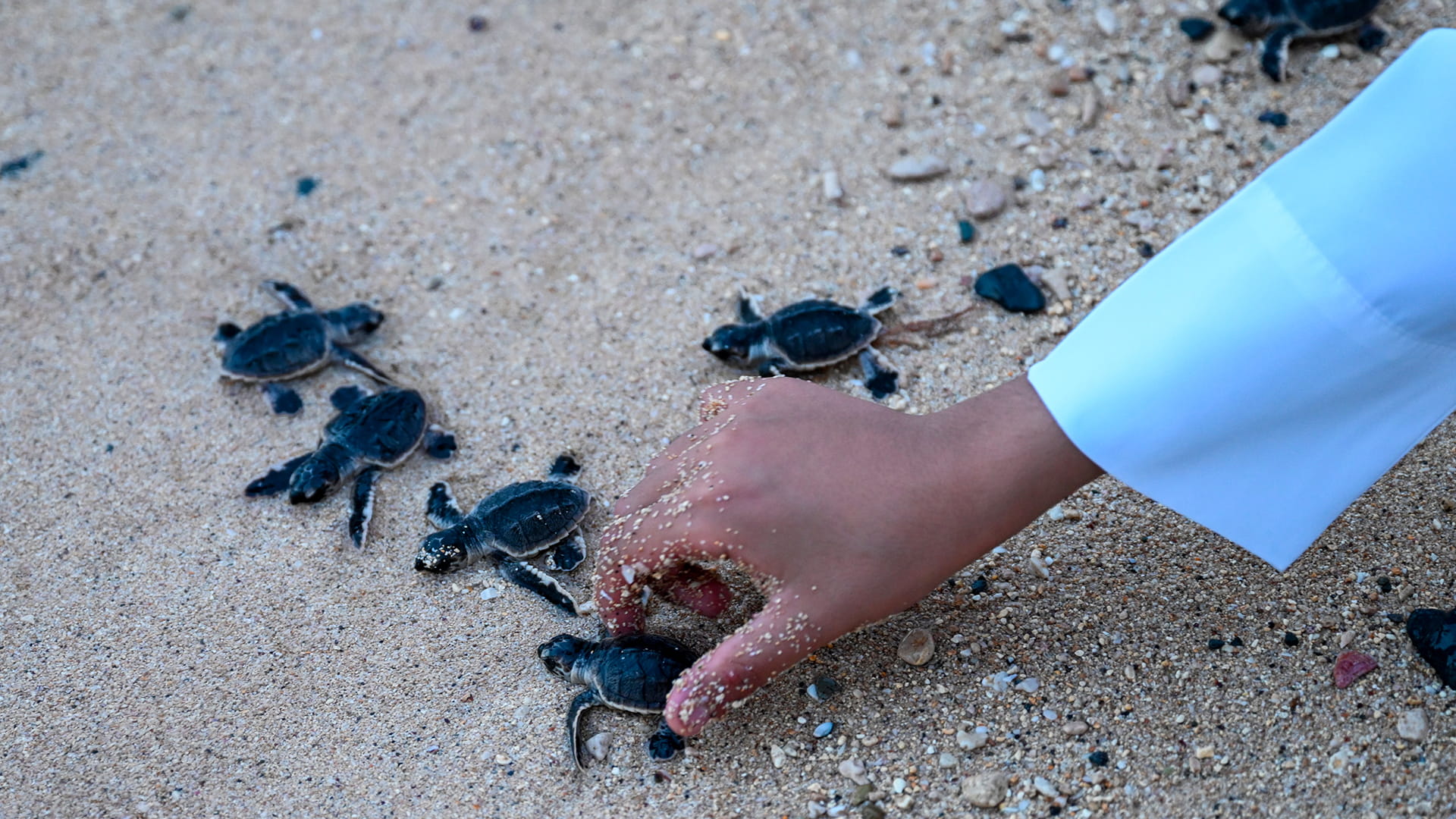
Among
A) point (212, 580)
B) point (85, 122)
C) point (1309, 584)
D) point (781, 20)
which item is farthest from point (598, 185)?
point (1309, 584)

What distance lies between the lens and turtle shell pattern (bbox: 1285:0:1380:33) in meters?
2.42

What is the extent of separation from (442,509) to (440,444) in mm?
184

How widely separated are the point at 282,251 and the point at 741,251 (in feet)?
3.58

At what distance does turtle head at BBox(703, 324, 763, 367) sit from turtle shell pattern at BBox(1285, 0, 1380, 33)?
150 cm

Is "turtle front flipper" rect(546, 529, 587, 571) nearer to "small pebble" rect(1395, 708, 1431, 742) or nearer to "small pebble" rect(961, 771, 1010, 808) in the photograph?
"small pebble" rect(961, 771, 1010, 808)

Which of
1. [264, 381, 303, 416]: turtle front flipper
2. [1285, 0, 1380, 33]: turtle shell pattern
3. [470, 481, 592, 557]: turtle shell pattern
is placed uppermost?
[1285, 0, 1380, 33]: turtle shell pattern

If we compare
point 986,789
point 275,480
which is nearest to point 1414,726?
point 986,789

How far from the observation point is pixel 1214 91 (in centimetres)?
247

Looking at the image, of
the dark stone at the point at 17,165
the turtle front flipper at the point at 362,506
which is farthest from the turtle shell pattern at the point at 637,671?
the dark stone at the point at 17,165

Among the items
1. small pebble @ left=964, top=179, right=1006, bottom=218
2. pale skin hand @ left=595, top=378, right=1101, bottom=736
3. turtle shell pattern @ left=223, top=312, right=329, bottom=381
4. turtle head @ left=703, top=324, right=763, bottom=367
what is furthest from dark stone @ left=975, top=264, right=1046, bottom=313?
turtle shell pattern @ left=223, top=312, right=329, bottom=381

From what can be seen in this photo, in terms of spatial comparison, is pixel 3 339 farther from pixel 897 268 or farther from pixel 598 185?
pixel 897 268

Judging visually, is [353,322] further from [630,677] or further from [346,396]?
[630,677]

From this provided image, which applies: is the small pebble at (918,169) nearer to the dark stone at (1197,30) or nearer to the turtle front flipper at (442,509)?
the dark stone at (1197,30)

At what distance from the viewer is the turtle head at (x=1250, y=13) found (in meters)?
2.46
